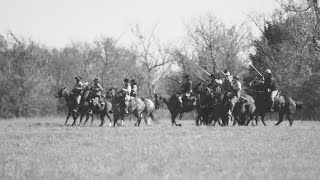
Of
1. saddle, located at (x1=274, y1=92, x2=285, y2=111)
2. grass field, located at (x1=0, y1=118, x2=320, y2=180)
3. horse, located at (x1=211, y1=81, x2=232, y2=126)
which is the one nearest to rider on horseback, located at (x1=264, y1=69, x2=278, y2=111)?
saddle, located at (x1=274, y1=92, x2=285, y2=111)

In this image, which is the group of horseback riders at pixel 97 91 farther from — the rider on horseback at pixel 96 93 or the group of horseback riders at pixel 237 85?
the group of horseback riders at pixel 237 85

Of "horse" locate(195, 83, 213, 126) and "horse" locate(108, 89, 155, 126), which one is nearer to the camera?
"horse" locate(195, 83, 213, 126)

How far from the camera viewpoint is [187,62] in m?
60.5

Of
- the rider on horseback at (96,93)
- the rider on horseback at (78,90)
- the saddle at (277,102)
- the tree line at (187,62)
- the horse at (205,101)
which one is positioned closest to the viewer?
the horse at (205,101)

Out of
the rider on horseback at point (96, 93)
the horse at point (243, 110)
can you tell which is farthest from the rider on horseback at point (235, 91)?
the rider on horseback at point (96, 93)

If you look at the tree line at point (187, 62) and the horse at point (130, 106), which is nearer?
the horse at point (130, 106)

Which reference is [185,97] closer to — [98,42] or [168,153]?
[168,153]

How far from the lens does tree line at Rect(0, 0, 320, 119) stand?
1897 inches

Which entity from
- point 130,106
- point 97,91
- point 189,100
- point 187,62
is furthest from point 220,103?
point 187,62

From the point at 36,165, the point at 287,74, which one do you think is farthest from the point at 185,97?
the point at 287,74

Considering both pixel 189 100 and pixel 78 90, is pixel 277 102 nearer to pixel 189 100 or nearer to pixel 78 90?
pixel 189 100

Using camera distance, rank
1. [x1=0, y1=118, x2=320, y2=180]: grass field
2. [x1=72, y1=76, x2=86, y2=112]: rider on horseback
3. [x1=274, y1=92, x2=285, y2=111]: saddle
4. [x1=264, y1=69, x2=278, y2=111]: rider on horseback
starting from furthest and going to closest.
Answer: [x1=72, y1=76, x2=86, y2=112]: rider on horseback < [x1=274, y1=92, x2=285, y2=111]: saddle < [x1=264, y1=69, x2=278, y2=111]: rider on horseback < [x1=0, y1=118, x2=320, y2=180]: grass field

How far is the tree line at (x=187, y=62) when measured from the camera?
4819 centimetres

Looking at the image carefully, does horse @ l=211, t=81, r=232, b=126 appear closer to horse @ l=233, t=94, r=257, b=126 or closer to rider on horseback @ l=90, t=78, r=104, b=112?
horse @ l=233, t=94, r=257, b=126
